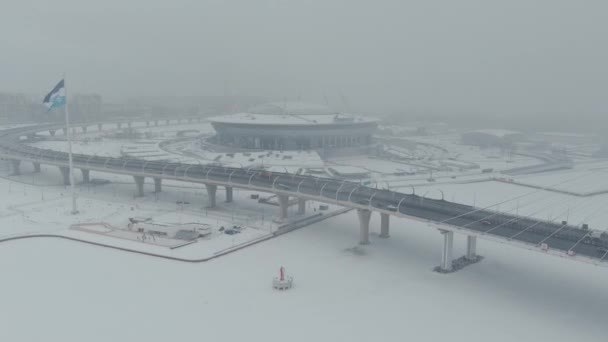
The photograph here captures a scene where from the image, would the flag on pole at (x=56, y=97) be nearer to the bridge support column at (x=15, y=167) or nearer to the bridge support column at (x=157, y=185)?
the bridge support column at (x=157, y=185)

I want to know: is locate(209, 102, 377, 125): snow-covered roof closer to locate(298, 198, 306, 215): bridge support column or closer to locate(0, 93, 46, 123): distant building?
locate(298, 198, 306, 215): bridge support column

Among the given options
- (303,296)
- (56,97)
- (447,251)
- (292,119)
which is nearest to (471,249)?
(447,251)

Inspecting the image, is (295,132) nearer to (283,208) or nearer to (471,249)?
(283,208)

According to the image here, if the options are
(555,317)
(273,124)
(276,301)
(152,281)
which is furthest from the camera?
(273,124)

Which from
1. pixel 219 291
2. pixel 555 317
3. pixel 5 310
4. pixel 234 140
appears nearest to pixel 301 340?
pixel 219 291

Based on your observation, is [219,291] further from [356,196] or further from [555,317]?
[555,317]

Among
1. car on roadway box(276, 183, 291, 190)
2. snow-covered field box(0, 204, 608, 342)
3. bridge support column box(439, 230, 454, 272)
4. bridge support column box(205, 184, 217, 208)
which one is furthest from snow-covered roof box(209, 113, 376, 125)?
bridge support column box(439, 230, 454, 272)

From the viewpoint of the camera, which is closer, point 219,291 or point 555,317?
point 555,317

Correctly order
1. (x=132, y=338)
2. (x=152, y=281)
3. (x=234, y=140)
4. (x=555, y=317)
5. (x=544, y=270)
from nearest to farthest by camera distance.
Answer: (x=132, y=338) < (x=555, y=317) < (x=152, y=281) < (x=544, y=270) < (x=234, y=140)
